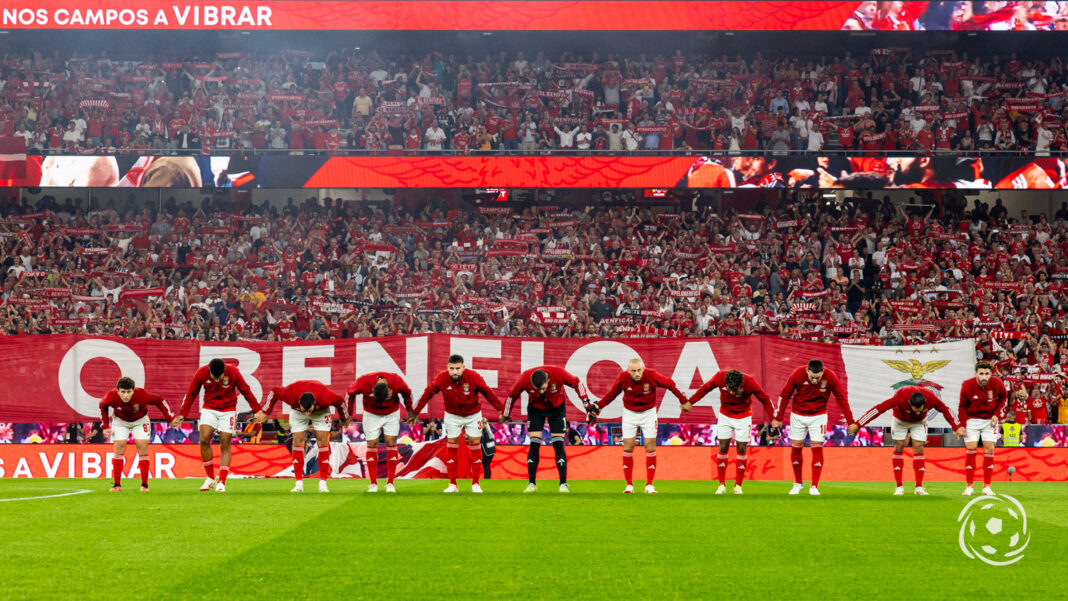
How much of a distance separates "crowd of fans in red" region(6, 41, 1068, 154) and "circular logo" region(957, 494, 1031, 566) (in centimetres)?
2003

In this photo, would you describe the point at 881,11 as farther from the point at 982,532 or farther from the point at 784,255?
the point at 982,532

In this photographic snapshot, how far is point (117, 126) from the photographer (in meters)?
34.3

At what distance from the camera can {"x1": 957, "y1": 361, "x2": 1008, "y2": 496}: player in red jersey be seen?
688 inches

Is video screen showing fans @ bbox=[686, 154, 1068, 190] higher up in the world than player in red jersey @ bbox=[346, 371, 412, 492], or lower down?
higher up

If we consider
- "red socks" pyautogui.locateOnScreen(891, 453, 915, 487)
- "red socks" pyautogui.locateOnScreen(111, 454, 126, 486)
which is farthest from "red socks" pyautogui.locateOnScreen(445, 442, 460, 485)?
"red socks" pyautogui.locateOnScreen(891, 453, 915, 487)

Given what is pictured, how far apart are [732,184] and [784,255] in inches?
96.0

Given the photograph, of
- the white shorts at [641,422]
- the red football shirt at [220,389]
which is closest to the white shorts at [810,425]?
the white shorts at [641,422]

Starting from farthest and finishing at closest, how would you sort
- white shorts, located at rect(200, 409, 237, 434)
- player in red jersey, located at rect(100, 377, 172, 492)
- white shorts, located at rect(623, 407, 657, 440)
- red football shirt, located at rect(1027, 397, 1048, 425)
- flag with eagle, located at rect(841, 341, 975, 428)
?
red football shirt, located at rect(1027, 397, 1048, 425) → flag with eagle, located at rect(841, 341, 975, 428) → white shorts, located at rect(623, 407, 657, 440) → white shorts, located at rect(200, 409, 237, 434) → player in red jersey, located at rect(100, 377, 172, 492)

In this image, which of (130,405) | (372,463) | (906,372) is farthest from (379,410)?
(906,372)

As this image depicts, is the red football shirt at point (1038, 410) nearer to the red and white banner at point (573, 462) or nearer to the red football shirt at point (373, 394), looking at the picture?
the red and white banner at point (573, 462)

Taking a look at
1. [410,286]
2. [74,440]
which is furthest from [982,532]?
[410,286]

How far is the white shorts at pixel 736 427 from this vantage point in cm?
1725

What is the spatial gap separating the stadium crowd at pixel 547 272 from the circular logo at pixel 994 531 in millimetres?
11946

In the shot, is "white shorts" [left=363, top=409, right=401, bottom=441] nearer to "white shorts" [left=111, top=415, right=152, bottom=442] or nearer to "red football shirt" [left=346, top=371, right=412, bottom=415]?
"red football shirt" [left=346, top=371, right=412, bottom=415]
